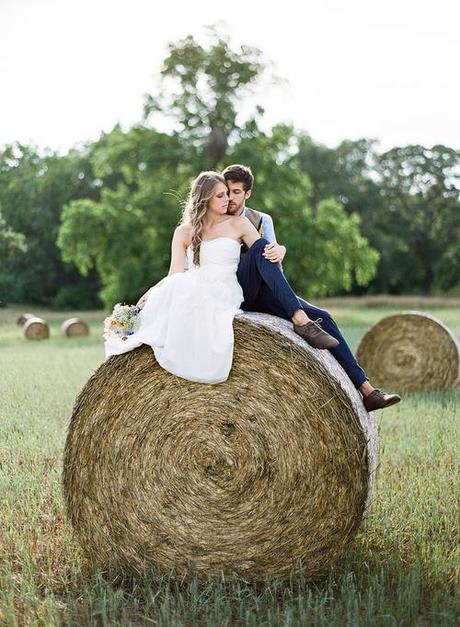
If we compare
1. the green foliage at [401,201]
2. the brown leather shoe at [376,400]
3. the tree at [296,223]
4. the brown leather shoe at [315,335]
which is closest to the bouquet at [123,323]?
the brown leather shoe at [315,335]

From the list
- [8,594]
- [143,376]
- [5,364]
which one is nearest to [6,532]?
[8,594]

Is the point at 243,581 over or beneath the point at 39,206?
beneath

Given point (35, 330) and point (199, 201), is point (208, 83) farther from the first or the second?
point (199, 201)

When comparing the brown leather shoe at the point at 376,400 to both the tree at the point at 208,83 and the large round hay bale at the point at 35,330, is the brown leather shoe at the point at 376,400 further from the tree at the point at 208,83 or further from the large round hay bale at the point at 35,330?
the tree at the point at 208,83

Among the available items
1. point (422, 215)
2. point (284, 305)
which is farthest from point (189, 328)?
point (422, 215)

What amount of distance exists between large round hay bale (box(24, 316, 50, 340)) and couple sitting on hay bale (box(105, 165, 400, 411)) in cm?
1177

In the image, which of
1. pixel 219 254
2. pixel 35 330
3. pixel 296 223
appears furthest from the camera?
pixel 296 223

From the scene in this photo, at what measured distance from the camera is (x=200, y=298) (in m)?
4.42

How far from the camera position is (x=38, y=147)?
31.6 metres

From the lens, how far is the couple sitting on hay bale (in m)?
4.30

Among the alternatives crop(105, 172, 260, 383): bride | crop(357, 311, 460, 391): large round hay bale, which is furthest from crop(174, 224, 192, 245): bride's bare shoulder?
crop(357, 311, 460, 391): large round hay bale

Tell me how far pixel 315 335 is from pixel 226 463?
78 centimetres

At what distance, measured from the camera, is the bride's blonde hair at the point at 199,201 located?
4754 mm

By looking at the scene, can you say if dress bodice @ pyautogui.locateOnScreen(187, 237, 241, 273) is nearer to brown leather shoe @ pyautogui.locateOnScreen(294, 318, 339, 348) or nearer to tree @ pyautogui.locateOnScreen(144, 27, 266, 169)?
brown leather shoe @ pyautogui.locateOnScreen(294, 318, 339, 348)
